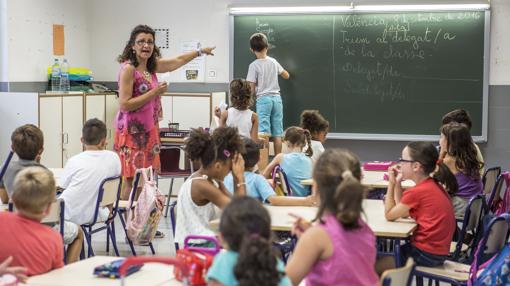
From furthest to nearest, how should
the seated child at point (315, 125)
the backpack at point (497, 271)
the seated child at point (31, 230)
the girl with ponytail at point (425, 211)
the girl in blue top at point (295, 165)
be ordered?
1. the seated child at point (315, 125)
2. the girl in blue top at point (295, 165)
3. the girl with ponytail at point (425, 211)
4. the backpack at point (497, 271)
5. the seated child at point (31, 230)

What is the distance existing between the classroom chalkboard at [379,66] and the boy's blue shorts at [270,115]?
17.7 inches

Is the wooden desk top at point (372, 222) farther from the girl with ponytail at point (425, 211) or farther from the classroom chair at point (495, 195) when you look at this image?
the classroom chair at point (495, 195)

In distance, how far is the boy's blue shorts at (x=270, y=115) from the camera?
28.0 feet

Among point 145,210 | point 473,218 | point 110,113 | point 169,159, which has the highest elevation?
point 110,113

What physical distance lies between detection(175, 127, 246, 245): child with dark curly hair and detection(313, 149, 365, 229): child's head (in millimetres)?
1102

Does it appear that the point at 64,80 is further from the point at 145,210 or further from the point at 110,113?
the point at 145,210

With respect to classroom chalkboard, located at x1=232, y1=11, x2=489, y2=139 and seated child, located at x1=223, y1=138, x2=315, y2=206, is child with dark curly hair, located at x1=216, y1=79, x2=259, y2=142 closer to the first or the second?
classroom chalkboard, located at x1=232, y1=11, x2=489, y2=139

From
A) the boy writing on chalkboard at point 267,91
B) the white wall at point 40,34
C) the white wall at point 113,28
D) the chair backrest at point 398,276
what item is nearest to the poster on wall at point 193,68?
the white wall at point 113,28

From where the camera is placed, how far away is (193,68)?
944 cm

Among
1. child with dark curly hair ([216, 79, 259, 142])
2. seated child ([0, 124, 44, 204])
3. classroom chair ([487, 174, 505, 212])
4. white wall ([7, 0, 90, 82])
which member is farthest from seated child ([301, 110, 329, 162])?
white wall ([7, 0, 90, 82])

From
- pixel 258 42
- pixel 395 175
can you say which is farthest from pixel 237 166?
pixel 258 42


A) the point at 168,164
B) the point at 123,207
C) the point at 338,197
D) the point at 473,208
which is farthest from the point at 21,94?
the point at 338,197

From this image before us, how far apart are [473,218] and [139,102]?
2.62 metres

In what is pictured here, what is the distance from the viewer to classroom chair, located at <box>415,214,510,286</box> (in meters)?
4.04
